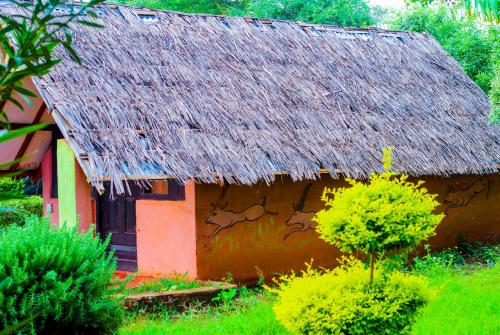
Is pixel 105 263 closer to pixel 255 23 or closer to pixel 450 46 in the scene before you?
pixel 255 23

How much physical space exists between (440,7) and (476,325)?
46.8 ft

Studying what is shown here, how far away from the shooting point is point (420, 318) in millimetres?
7164

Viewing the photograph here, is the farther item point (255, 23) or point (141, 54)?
point (255, 23)

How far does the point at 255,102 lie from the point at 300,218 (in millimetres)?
1717

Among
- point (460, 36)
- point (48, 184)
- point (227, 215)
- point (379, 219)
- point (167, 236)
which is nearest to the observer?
point (379, 219)

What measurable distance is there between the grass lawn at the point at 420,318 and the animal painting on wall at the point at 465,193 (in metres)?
3.41

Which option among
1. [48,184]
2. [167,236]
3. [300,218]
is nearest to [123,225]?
[167,236]

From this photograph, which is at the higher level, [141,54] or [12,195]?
[141,54]

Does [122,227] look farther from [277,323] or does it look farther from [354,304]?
[354,304]

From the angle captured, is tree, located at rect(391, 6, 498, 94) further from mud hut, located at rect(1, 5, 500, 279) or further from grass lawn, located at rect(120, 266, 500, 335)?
grass lawn, located at rect(120, 266, 500, 335)

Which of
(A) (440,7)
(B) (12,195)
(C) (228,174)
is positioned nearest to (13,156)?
(C) (228,174)

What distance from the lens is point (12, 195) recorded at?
1495mm

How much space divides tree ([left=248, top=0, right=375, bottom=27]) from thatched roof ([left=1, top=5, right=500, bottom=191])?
21.1ft

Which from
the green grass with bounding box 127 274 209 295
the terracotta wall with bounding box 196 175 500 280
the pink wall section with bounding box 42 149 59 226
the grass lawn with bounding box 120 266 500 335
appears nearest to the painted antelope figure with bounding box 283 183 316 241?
the terracotta wall with bounding box 196 175 500 280
